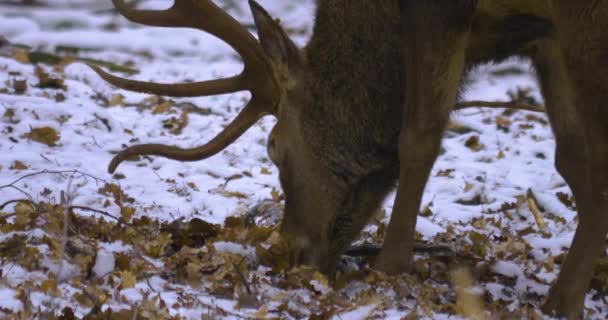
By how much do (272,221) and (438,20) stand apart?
1679mm

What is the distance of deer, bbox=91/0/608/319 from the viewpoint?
14.6 feet

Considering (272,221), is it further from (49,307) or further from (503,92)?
(503,92)

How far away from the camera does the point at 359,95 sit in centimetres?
473

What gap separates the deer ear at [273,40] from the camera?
4520mm

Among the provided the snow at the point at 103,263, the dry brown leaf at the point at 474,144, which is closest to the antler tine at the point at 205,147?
the snow at the point at 103,263

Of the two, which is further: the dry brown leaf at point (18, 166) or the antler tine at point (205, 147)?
the dry brown leaf at point (18, 166)

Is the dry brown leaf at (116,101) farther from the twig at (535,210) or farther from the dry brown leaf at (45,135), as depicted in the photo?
the twig at (535,210)

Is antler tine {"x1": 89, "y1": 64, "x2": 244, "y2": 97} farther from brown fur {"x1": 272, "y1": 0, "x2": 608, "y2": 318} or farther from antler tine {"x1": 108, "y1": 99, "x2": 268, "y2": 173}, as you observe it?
brown fur {"x1": 272, "y1": 0, "x2": 608, "y2": 318}

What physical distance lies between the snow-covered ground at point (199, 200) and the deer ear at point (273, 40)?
544 millimetres

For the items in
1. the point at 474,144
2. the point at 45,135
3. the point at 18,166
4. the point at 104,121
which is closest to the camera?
the point at 18,166

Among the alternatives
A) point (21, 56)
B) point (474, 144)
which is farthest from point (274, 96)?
point (21, 56)

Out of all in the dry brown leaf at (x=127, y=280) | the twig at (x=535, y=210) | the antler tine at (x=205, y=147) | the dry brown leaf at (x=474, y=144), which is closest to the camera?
the dry brown leaf at (x=127, y=280)

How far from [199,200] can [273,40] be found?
1.52 metres

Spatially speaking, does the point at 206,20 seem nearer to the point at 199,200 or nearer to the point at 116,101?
the point at 199,200
